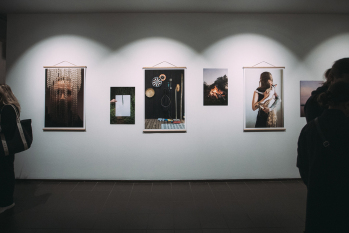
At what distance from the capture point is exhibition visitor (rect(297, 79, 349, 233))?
1323 mm

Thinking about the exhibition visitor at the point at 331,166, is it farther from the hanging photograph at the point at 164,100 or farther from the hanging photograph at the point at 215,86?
the hanging photograph at the point at 164,100

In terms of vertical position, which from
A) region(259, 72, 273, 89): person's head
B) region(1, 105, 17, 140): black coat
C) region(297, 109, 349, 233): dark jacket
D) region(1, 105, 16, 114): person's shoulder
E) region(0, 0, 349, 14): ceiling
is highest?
region(0, 0, 349, 14): ceiling

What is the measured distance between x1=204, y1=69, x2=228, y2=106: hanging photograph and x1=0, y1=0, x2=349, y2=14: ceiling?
113cm

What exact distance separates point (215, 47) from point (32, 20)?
3.51 metres

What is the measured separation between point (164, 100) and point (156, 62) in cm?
74

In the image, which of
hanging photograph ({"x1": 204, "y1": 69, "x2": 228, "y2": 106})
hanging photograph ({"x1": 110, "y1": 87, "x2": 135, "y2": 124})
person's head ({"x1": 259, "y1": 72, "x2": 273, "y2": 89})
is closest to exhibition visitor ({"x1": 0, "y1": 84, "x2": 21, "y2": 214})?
hanging photograph ({"x1": 110, "y1": 87, "x2": 135, "y2": 124})

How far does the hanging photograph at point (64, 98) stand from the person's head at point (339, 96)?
11.8 ft

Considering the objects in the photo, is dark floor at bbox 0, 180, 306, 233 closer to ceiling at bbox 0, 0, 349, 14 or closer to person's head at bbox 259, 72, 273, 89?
person's head at bbox 259, 72, 273, 89

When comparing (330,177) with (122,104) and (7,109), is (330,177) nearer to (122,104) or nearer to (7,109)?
(122,104)

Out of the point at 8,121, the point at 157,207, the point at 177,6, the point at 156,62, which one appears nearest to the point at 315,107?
the point at 157,207

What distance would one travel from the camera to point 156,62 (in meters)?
3.52

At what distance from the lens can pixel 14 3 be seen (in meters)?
3.25

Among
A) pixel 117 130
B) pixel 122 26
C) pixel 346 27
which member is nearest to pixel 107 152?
pixel 117 130

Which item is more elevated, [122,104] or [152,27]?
[152,27]
